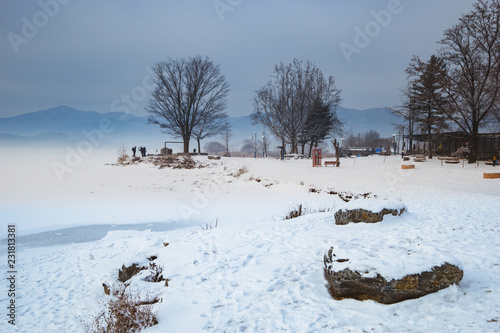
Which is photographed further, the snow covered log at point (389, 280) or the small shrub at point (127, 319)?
the small shrub at point (127, 319)

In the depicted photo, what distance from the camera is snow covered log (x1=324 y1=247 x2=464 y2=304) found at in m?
4.21

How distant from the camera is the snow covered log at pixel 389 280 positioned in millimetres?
4211

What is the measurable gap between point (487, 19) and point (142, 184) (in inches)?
1090

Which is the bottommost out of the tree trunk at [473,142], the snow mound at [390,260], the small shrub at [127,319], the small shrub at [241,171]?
the small shrub at [127,319]

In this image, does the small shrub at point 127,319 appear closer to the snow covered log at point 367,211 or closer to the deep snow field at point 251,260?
the deep snow field at point 251,260

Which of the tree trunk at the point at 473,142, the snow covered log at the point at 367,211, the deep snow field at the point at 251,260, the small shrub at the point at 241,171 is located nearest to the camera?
the deep snow field at the point at 251,260

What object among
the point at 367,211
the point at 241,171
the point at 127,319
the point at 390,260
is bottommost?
the point at 127,319

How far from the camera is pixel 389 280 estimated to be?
13.9 feet

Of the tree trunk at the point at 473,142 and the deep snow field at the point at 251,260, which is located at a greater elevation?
the tree trunk at the point at 473,142

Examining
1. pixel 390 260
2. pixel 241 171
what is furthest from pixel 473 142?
pixel 390 260

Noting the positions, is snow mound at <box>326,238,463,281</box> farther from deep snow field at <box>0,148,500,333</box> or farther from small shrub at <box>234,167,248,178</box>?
small shrub at <box>234,167,248,178</box>

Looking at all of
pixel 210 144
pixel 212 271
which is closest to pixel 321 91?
pixel 212 271

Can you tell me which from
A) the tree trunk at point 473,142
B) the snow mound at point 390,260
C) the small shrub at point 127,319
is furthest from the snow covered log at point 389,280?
the tree trunk at point 473,142

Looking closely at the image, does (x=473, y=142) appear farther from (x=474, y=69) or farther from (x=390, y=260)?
(x=390, y=260)
